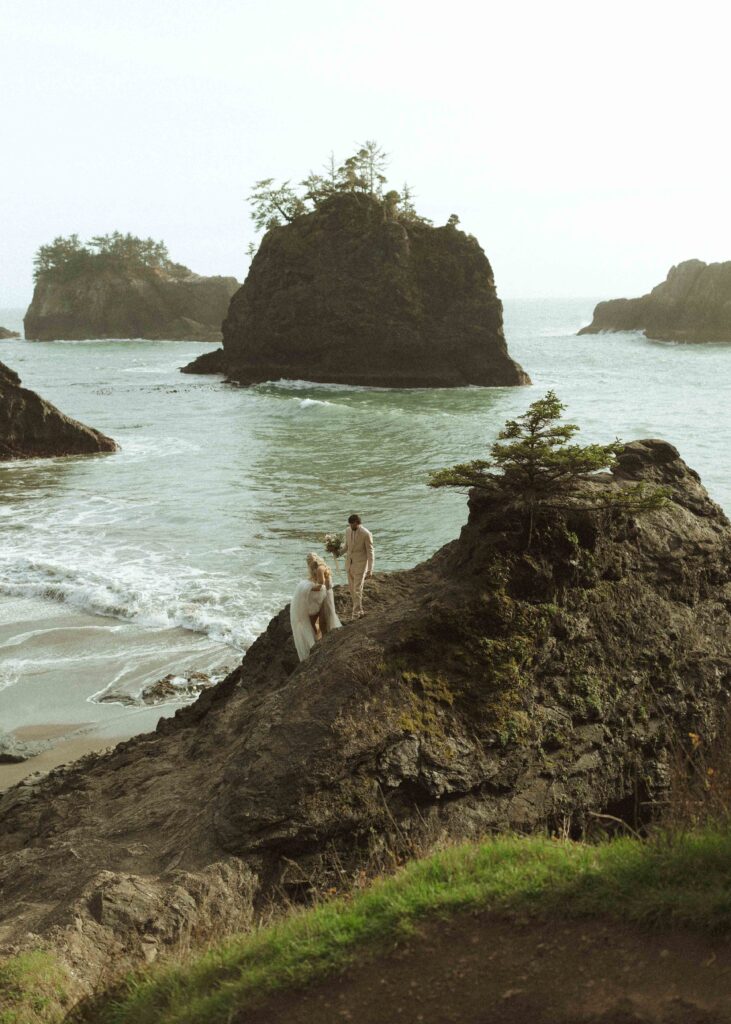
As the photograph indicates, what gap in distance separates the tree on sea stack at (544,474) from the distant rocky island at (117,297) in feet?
345

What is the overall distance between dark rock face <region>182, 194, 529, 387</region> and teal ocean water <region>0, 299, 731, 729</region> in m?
2.81

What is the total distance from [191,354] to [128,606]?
76.0m

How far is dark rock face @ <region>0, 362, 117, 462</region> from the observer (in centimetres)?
3456

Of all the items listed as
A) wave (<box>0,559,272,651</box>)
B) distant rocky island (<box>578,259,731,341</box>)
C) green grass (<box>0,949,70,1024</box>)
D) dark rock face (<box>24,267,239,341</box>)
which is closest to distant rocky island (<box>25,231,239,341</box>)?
dark rock face (<box>24,267,239,341</box>)

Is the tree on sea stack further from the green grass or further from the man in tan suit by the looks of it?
the green grass

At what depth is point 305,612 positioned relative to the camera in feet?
33.4

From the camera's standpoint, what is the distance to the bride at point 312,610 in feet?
33.3

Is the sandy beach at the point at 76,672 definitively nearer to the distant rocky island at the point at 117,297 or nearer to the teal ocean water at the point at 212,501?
the teal ocean water at the point at 212,501

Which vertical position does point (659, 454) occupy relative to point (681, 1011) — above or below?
above

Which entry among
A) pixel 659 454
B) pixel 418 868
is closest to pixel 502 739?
pixel 418 868

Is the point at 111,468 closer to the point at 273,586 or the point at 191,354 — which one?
the point at 273,586

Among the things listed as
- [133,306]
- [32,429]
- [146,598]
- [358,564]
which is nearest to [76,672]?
[146,598]

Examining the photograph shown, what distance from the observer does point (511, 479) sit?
9.53 m

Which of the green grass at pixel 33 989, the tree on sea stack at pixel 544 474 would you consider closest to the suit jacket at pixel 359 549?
the tree on sea stack at pixel 544 474
